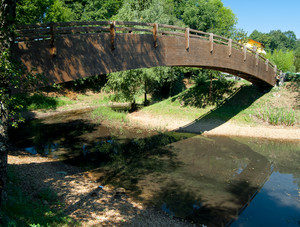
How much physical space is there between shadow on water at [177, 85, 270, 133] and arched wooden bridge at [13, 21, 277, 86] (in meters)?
6.65

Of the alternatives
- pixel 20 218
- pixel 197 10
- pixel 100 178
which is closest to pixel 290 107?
pixel 100 178

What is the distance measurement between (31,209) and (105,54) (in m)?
6.64

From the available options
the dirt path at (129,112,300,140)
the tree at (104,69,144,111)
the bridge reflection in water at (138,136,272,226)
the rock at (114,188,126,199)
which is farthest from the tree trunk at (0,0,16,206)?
the tree at (104,69,144,111)

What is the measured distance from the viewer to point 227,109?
2323 cm

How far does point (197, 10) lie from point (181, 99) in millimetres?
25590

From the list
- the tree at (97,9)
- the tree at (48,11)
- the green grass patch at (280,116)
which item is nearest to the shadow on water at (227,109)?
the green grass patch at (280,116)

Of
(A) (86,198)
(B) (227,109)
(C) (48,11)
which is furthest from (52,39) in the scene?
(C) (48,11)

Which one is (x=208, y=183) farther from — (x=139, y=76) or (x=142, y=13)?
(x=142, y=13)

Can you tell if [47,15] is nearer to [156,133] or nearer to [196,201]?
[156,133]

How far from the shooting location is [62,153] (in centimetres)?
1514

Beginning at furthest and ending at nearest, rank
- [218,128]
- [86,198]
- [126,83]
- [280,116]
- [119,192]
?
[126,83] < [218,128] < [280,116] < [119,192] < [86,198]

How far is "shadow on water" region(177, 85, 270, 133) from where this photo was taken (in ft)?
69.3

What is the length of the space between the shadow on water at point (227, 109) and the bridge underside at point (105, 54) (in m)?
6.55

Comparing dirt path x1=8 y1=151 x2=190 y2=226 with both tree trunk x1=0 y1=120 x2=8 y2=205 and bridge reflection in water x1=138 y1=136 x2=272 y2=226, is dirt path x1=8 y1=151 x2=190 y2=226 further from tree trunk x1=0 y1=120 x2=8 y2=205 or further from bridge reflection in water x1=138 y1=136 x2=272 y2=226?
tree trunk x1=0 y1=120 x2=8 y2=205
